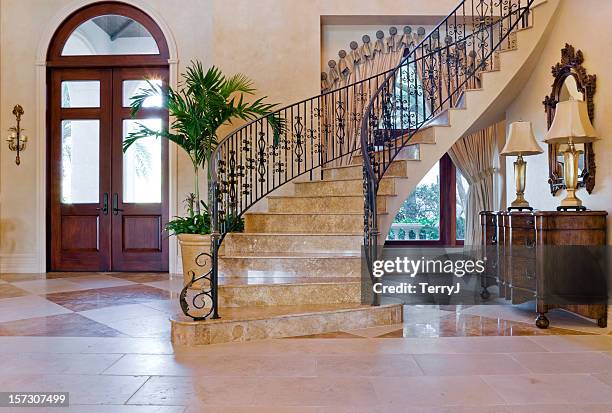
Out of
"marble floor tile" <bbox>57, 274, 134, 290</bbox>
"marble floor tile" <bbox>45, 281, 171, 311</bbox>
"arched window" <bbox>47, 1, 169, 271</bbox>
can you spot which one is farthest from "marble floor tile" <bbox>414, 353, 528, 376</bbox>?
"arched window" <bbox>47, 1, 169, 271</bbox>

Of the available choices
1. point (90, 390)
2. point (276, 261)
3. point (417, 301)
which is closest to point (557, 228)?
point (417, 301)

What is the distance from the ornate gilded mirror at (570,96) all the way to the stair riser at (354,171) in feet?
4.42

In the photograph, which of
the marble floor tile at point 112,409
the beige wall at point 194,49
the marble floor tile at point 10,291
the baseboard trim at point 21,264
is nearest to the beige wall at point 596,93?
Answer: the beige wall at point 194,49

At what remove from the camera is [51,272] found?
21.4 ft

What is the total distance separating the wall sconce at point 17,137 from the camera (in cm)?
636

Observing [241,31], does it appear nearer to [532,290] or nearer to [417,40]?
[417,40]

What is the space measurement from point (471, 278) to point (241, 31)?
4173 millimetres

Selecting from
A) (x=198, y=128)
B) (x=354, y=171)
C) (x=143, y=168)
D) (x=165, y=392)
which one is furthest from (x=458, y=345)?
(x=143, y=168)

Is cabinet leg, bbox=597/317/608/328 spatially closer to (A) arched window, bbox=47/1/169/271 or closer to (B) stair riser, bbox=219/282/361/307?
(B) stair riser, bbox=219/282/361/307

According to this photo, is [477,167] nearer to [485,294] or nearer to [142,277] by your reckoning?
[485,294]

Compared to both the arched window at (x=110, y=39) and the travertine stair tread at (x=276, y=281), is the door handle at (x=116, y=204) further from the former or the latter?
the travertine stair tread at (x=276, y=281)

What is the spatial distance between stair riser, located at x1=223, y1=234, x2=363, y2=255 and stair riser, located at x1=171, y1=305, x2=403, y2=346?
79 cm

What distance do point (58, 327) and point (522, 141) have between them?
13.3 feet

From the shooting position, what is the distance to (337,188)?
16.8ft
